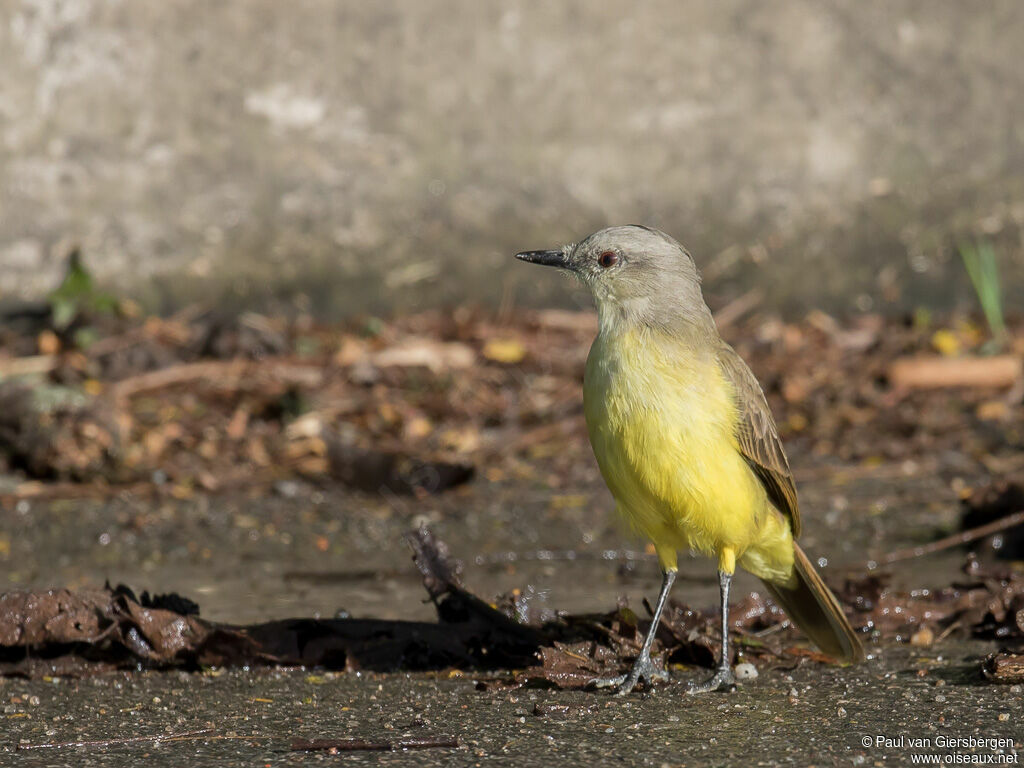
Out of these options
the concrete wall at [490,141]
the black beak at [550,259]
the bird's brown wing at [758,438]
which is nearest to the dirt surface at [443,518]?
the concrete wall at [490,141]

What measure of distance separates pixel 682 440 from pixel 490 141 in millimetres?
4551

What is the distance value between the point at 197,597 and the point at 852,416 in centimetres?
403

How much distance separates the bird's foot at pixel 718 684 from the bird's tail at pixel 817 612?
1.51 feet

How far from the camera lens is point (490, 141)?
8648 millimetres

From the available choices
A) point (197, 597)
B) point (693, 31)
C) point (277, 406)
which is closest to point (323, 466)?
point (277, 406)

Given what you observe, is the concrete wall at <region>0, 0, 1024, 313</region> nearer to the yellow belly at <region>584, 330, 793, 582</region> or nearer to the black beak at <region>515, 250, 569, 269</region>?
the black beak at <region>515, 250, 569, 269</region>

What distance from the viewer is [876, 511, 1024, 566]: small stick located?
18.6 feet

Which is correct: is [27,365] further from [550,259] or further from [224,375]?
[550,259]

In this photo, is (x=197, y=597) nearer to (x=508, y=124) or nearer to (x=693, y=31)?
(x=508, y=124)

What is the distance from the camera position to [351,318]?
8812mm

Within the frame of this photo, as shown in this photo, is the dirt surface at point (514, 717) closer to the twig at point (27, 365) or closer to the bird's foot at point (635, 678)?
the bird's foot at point (635, 678)

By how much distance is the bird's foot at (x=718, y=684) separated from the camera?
428 centimetres

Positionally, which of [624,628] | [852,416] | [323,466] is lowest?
[624,628]

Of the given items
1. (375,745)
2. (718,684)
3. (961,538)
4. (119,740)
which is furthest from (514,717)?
(961,538)
